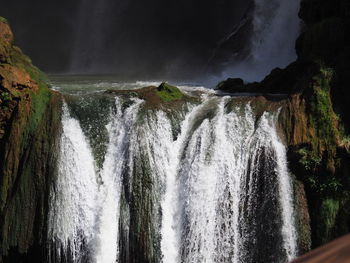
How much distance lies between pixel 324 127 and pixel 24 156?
227 inches

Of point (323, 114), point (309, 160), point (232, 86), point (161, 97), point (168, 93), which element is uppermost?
point (232, 86)

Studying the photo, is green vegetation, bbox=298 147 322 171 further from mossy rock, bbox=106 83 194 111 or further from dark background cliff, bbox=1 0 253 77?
dark background cliff, bbox=1 0 253 77

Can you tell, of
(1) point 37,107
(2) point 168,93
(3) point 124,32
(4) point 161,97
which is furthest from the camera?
(3) point 124,32

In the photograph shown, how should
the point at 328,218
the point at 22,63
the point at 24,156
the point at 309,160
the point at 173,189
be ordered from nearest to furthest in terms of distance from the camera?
1. the point at 328,218
2. the point at 309,160
3. the point at 173,189
4. the point at 24,156
5. the point at 22,63

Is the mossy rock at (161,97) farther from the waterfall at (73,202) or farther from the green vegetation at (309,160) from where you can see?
the green vegetation at (309,160)

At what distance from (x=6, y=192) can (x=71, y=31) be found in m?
16.4

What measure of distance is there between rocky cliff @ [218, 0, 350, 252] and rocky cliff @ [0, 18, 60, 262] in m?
4.61

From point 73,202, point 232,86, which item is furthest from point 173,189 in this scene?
point 232,86

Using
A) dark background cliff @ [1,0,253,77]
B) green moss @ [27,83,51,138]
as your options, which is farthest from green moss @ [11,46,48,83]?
dark background cliff @ [1,0,253,77]

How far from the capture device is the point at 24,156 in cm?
979

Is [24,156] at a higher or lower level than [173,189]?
higher

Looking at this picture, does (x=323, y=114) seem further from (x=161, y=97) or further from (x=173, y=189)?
(x=161, y=97)

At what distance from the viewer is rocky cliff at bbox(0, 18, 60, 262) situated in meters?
9.46

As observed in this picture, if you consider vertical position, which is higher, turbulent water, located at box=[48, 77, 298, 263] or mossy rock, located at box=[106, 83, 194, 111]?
mossy rock, located at box=[106, 83, 194, 111]
